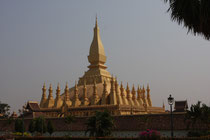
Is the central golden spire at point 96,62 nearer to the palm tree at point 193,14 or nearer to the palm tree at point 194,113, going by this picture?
the palm tree at point 194,113

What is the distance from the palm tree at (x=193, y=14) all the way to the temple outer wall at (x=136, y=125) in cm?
1939

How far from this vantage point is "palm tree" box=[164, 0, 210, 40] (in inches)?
549

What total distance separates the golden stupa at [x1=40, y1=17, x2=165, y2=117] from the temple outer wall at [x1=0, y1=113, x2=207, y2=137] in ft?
15.8

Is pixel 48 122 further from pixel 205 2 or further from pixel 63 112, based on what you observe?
pixel 205 2

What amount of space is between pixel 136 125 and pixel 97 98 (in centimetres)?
1356

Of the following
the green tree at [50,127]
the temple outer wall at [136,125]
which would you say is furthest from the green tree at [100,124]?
the green tree at [50,127]

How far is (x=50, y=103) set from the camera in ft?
178

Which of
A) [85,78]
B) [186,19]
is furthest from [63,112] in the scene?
Result: [186,19]

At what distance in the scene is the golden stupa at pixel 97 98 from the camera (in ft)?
152

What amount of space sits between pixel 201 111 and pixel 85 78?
1207 inches

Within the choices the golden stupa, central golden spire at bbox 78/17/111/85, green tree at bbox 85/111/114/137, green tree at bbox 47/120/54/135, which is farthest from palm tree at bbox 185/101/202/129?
central golden spire at bbox 78/17/111/85

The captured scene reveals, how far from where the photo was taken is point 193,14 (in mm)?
14219

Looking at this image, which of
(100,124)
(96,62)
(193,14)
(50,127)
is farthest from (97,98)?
(193,14)

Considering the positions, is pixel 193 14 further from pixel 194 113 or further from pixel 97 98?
pixel 97 98
